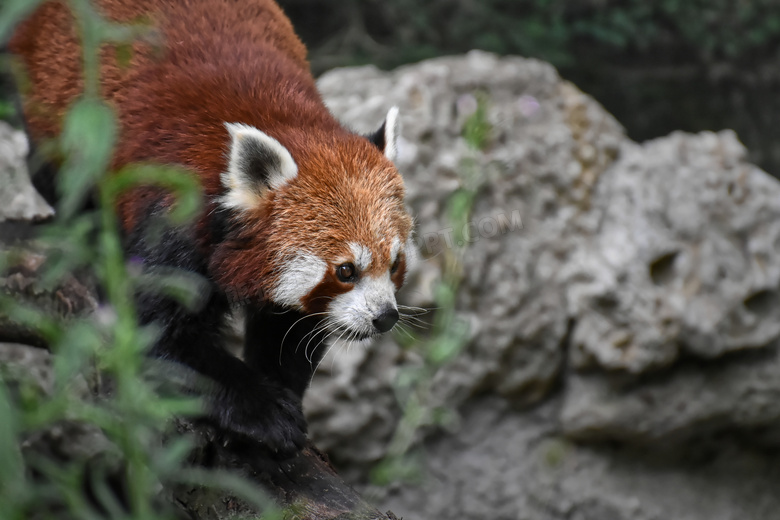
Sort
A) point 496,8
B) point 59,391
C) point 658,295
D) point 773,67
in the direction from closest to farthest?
point 59,391 → point 658,295 → point 496,8 → point 773,67

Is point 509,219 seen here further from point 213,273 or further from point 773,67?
point 773,67

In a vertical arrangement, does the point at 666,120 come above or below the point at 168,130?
below

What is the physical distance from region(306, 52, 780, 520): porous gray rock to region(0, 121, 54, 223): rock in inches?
50.9

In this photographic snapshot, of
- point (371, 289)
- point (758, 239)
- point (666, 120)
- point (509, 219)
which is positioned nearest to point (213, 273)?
point (371, 289)

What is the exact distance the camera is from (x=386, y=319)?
1979mm

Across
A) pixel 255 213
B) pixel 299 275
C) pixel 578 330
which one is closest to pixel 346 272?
pixel 299 275

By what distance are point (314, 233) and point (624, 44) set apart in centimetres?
369

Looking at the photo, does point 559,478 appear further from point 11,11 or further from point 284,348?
point 11,11

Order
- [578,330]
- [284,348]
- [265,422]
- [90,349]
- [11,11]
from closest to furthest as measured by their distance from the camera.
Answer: [11,11]
[90,349]
[265,422]
[284,348]
[578,330]

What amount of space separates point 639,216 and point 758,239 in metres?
0.55

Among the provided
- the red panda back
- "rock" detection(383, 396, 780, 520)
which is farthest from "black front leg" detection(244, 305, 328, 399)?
"rock" detection(383, 396, 780, 520)

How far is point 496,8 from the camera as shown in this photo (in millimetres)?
4816

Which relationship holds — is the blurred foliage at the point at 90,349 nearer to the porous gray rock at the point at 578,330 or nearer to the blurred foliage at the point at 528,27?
the porous gray rock at the point at 578,330

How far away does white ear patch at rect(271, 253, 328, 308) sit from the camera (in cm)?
195
